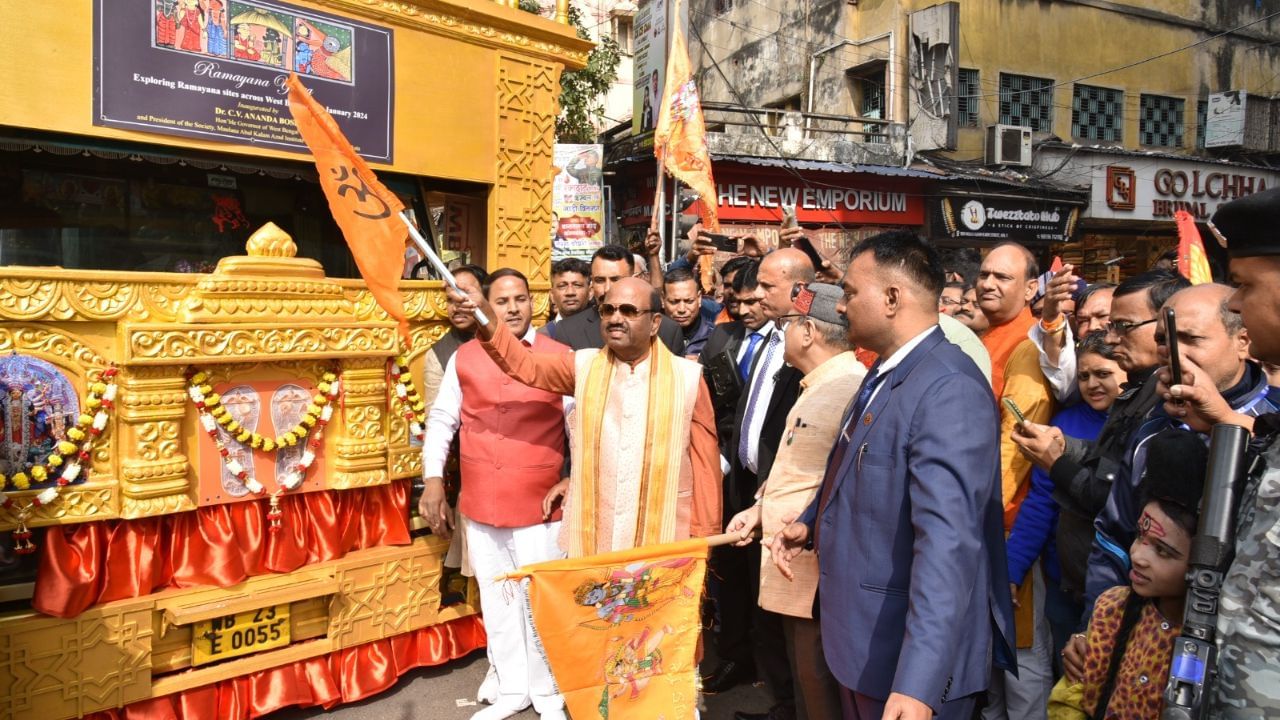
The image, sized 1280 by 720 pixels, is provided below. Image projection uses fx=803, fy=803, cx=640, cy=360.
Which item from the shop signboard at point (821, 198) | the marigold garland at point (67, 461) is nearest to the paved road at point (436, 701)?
the marigold garland at point (67, 461)

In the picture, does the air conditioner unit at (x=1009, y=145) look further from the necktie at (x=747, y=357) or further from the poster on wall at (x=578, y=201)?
the necktie at (x=747, y=357)

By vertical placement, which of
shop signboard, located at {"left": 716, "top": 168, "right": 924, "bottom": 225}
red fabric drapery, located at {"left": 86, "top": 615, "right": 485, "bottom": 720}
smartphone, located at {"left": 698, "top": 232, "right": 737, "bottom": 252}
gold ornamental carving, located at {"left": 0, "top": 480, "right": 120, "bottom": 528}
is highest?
shop signboard, located at {"left": 716, "top": 168, "right": 924, "bottom": 225}

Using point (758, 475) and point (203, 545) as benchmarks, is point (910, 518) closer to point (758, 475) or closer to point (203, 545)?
point (758, 475)

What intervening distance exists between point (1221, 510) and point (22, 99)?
165 inches

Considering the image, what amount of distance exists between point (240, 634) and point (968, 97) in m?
15.5

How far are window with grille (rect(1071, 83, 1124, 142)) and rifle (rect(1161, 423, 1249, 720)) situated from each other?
1750cm

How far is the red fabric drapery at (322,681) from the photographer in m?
3.54

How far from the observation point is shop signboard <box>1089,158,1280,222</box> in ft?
53.3

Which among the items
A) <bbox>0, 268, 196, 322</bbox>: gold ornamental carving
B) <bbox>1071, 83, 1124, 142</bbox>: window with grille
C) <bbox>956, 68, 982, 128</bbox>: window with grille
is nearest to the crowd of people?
<bbox>0, 268, 196, 322</bbox>: gold ornamental carving

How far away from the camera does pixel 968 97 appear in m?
15.3

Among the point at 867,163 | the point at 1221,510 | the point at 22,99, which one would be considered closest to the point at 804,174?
the point at 867,163

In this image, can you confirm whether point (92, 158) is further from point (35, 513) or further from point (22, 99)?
point (35, 513)

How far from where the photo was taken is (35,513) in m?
3.17

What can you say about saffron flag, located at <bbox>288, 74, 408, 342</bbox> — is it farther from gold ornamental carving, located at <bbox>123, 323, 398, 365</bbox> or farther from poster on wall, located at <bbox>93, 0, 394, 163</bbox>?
poster on wall, located at <bbox>93, 0, 394, 163</bbox>
